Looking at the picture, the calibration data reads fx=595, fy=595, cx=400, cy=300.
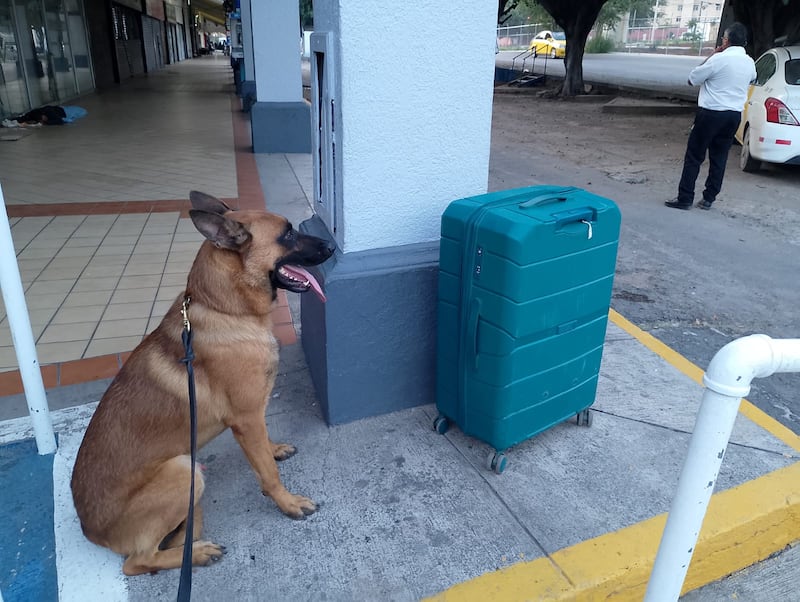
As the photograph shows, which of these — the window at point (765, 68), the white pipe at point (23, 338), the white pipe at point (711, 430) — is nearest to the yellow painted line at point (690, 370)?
the white pipe at point (711, 430)

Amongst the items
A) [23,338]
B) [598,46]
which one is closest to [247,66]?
[23,338]

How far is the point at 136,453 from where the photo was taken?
2.12 meters

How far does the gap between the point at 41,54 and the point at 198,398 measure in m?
17.3

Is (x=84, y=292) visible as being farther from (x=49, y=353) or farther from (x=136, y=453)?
(x=136, y=453)

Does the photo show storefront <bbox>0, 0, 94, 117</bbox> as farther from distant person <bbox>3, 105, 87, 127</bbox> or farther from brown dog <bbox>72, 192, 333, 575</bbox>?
brown dog <bbox>72, 192, 333, 575</bbox>

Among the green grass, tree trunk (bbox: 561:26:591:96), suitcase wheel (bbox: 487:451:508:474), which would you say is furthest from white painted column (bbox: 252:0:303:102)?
the green grass

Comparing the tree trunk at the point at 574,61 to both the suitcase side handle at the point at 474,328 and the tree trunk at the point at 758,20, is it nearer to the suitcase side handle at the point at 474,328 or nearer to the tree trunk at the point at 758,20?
the tree trunk at the point at 758,20

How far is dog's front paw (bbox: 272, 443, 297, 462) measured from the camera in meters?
2.84

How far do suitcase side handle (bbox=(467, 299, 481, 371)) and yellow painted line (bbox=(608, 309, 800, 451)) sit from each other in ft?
5.44

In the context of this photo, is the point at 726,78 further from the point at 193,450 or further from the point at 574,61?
the point at 574,61

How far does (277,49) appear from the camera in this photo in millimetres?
10125

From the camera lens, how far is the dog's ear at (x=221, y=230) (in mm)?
2086

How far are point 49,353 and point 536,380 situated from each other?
3.08 metres

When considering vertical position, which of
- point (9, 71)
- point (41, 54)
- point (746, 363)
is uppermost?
point (41, 54)
